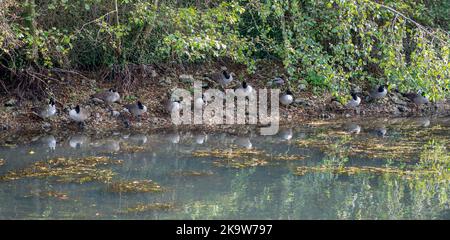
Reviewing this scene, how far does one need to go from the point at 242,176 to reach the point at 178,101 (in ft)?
18.5

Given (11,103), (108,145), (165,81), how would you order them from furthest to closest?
1. (165,81)
2. (11,103)
3. (108,145)

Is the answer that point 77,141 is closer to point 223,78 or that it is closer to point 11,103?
point 11,103

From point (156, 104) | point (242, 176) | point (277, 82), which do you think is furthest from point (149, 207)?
point (277, 82)

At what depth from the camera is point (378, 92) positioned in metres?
16.6

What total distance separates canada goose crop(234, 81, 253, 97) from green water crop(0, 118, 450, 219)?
2017 mm

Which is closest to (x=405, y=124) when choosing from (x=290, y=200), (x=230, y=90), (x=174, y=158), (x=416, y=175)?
(x=230, y=90)

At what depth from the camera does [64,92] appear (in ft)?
49.0

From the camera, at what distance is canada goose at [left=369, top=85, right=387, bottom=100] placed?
1658 cm

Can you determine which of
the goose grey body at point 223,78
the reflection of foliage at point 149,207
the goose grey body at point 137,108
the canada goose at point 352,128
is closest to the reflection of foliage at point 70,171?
the reflection of foliage at point 149,207

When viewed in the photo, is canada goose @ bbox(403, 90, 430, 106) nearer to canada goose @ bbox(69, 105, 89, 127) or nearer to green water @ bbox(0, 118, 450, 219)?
green water @ bbox(0, 118, 450, 219)

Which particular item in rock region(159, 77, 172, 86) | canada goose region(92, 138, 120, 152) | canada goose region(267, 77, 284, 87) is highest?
rock region(159, 77, 172, 86)

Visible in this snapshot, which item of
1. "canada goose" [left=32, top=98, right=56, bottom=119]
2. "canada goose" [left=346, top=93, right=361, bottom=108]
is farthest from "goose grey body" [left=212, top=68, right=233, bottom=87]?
"canada goose" [left=32, top=98, right=56, bottom=119]

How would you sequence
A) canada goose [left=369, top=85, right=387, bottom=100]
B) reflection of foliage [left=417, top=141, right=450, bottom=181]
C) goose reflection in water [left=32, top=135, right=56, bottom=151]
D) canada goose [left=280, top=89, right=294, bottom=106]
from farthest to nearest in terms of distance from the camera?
1. canada goose [left=369, top=85, right=387, bottom=100]
2. canada goose [left=280, top=89, right=294, bottom=106]
3. goose reflection in water [left=32, top=135, right=56, bottom=151]
4. reflection of foliage [left=417, top=141, right=450, bottom=181]

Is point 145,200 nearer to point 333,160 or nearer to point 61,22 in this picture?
point 333,160
